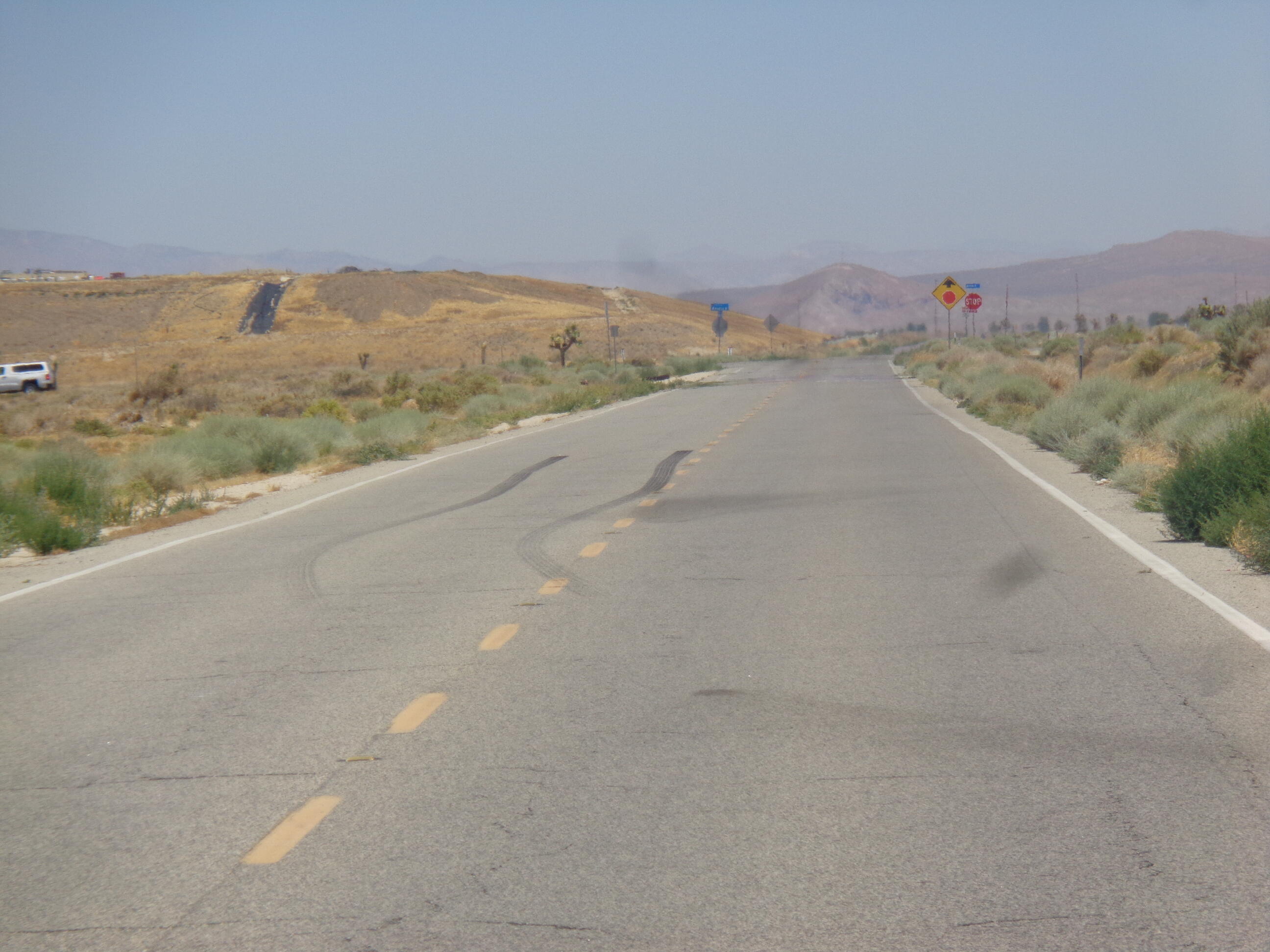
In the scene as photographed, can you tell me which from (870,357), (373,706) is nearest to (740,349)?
(870,357)

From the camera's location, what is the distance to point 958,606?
9117mm

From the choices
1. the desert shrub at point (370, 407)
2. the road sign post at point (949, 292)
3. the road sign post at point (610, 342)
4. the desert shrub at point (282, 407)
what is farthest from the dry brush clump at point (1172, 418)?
the road sign post at point (610, 342)

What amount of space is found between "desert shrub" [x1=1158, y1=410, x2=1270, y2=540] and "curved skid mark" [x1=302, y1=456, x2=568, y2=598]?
23.6ft

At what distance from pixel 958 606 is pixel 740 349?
446 ft

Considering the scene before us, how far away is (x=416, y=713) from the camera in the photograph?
675 cm

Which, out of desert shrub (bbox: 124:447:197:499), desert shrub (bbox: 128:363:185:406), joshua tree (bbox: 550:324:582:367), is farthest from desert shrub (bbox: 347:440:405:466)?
joshua tree (bbox: 550:324:582:367)

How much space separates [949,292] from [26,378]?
47477 millimetres

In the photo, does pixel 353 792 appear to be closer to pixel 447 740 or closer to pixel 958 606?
pixel 447 740

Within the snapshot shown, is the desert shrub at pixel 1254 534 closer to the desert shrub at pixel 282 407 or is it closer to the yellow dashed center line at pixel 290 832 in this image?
the yellow dashed center line at pixel 290 832

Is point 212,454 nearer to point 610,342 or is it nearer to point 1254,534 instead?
point 1254,534

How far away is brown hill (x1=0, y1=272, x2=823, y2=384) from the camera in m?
113

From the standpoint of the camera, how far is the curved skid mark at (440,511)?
36.7 feet

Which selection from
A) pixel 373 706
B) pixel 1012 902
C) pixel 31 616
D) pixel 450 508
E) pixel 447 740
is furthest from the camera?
pixel 450 508

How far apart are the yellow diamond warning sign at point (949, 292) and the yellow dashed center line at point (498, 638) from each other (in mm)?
46141
